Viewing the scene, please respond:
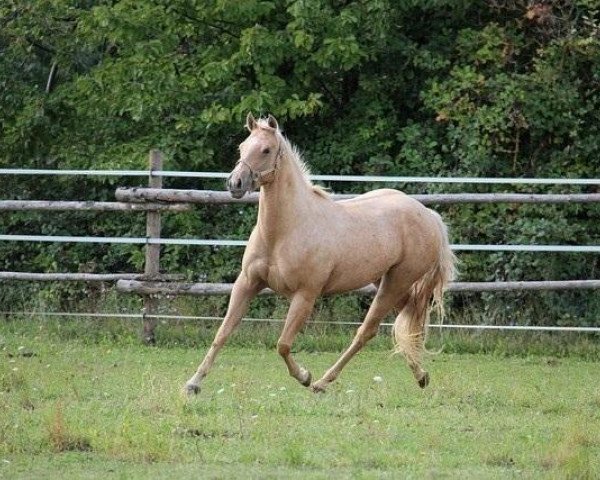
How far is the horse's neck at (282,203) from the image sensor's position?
844 centimetres

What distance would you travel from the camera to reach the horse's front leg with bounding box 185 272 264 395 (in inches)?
327

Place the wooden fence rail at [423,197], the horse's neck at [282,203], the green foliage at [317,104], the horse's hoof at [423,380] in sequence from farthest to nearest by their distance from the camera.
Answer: the green foliage at [317,104]
the wooden fence rail at [423,197]
the horse's hoof at [423,380]
the horse's neck at [282,203]

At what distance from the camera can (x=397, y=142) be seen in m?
14.4

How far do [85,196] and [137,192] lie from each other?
3175mm

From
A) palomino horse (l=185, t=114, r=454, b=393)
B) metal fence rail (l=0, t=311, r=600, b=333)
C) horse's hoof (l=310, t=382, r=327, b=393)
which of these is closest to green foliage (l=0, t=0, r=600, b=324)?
metal fence rail (l=0, t=311, r=600, b=333)

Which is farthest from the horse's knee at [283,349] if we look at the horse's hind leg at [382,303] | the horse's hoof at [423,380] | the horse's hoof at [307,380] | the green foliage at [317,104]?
the green foliage at [317,104]

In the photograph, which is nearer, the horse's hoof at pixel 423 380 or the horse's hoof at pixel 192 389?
the horse's hoof at pixel 192 389

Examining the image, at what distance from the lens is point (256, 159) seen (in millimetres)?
8242

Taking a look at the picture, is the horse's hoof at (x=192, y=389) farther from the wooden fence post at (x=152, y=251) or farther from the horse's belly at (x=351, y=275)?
the wooden fence post at (x=152, y=251)

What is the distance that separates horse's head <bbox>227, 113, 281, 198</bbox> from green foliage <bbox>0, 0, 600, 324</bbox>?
469 centimetres

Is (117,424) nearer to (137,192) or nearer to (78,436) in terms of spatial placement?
(78,436)

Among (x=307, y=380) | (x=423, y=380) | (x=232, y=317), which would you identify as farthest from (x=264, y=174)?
(x=423, y=380)

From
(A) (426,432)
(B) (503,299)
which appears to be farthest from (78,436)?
(B) (503,299)

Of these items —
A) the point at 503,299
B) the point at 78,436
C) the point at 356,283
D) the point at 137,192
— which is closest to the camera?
the point at 78,436
